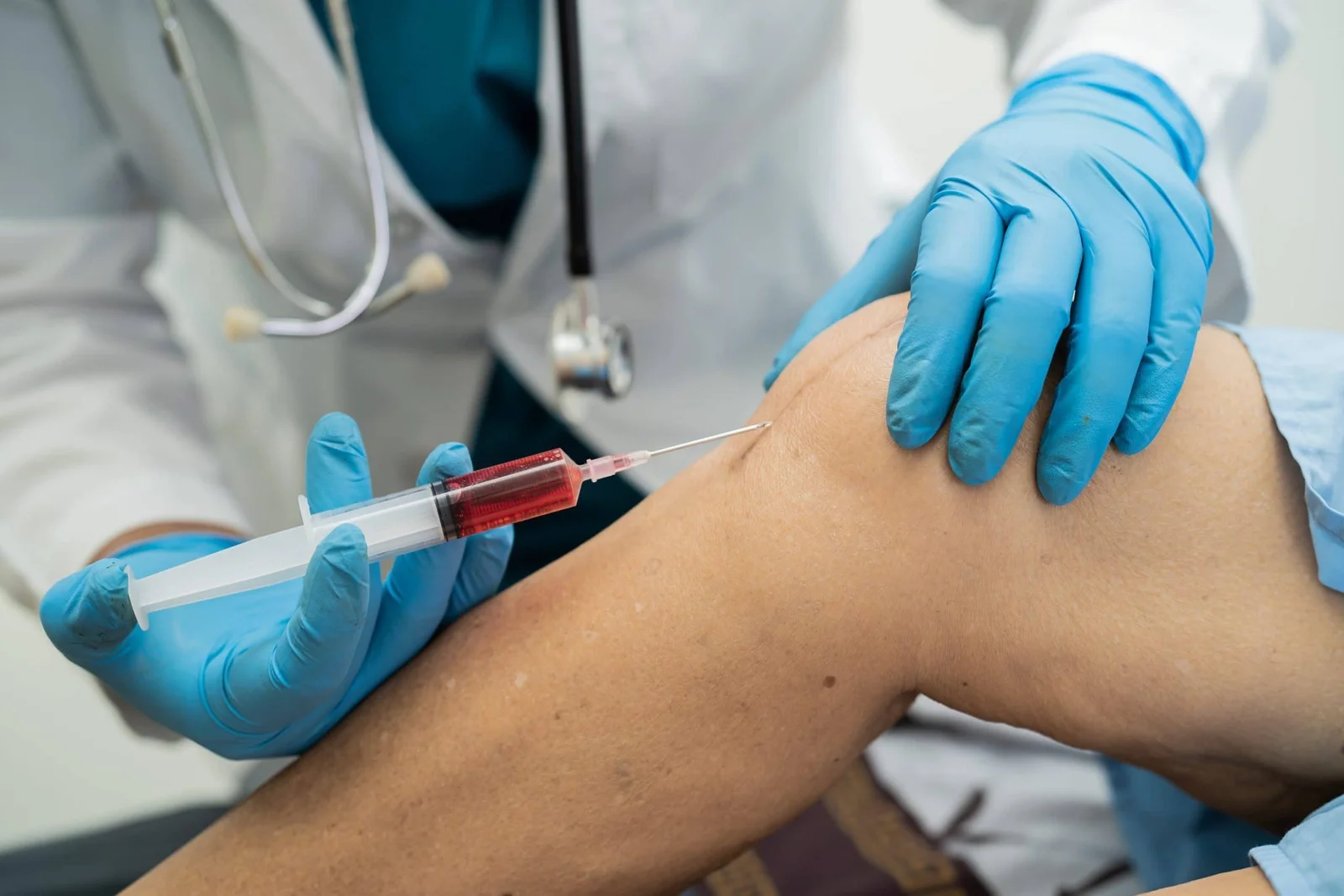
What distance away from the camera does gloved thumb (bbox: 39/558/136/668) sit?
25.4 inches

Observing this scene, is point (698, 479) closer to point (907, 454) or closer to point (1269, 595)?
point (907, 454)

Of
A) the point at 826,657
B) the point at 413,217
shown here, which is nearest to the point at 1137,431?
the point at 826,657

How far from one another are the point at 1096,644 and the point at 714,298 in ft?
2.61

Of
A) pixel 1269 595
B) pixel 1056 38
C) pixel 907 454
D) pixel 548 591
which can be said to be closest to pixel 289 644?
pixel 548 591

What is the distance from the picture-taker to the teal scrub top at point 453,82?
1108 millimetres

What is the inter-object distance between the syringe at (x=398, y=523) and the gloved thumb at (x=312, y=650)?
0.11 feet

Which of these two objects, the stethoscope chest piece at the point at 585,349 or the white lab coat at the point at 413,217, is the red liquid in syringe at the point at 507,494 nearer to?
the stethoscope chest piece at the point at 585,349

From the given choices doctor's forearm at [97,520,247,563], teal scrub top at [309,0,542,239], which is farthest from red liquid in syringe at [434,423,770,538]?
teal scrub top at [309,0,542,239]

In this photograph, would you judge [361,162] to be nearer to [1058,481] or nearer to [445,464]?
[445,464]

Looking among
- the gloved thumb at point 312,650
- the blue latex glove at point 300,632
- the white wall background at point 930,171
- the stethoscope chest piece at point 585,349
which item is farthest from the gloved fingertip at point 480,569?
the white wall background at point 930,171

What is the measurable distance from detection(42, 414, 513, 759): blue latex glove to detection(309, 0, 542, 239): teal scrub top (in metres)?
0.56

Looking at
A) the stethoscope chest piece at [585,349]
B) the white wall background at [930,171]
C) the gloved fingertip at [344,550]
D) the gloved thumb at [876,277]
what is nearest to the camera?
the gloved fingertip at [344,550]

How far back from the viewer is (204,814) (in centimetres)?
153

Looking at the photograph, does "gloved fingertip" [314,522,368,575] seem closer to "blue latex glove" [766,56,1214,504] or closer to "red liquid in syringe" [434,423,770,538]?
"red liquid in syringe" [434,423,770,538]
